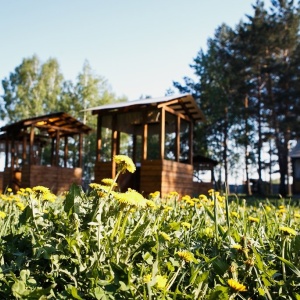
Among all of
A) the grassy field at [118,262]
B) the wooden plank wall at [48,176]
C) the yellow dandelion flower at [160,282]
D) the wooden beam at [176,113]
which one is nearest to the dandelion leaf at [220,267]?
the grassy field at [118,262]

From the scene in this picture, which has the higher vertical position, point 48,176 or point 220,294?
point 48,176

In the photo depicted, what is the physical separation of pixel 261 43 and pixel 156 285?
26.8 meters

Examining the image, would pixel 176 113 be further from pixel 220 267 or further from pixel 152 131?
pixel 220 267

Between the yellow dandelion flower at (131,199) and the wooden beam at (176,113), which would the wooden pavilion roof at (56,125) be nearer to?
the wooden beam at (176,113)

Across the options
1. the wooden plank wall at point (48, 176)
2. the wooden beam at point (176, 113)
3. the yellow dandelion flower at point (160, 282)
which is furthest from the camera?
the wooden plank wall at point (48, 176)

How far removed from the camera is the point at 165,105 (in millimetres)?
10359

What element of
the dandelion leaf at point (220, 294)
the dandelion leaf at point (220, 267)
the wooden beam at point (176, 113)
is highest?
the wooden beam at point (176, 113)

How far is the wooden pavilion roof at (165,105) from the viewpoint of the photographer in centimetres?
1020

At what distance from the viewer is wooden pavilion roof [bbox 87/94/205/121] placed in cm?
1020

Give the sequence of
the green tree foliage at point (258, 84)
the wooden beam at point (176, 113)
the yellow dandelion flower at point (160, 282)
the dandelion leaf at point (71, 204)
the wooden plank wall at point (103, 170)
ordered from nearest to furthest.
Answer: the yellow dandelion flower at point (160, 282)
the dandelion leaf at point (71, 204)
the wooden beam at point (176, 113)
the wooden plank wall at point (103, 170)
the green tree foliage at point (258, 84)

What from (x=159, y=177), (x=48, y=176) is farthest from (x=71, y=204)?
(x=48, y=176)

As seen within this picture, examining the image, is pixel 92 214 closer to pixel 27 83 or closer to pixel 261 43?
pixel 261 43

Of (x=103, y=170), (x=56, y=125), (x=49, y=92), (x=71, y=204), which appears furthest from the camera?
(x=49, y=92)

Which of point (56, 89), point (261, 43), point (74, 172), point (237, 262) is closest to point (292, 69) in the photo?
point (261, 43)
